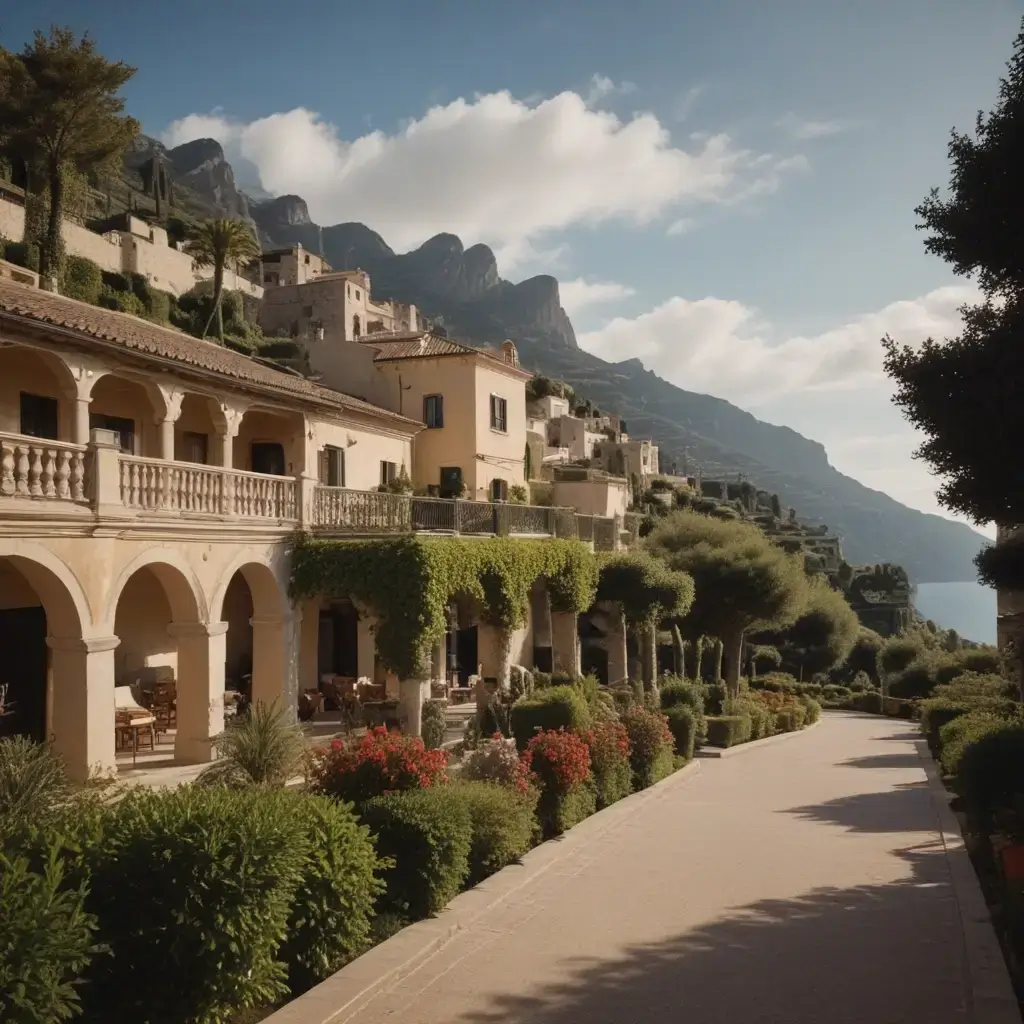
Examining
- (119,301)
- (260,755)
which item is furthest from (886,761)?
(119,301)

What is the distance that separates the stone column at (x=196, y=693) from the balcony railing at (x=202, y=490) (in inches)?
84.8

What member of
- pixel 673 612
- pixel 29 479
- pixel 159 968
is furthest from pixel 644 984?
pixel 673 612

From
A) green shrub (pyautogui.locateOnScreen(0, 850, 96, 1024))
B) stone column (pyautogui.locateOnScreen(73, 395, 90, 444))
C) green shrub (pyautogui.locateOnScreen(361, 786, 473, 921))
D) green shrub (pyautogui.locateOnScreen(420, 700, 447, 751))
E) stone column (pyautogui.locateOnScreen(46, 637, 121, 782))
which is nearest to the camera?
green shrub (pyautogui.locateOnScreen(0, 850, 96, 1024))

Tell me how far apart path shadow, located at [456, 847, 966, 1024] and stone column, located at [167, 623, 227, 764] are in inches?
401

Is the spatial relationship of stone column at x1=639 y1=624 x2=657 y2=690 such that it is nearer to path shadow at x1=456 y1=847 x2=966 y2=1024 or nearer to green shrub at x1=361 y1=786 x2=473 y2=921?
path shadow at x1=456 y1=847 x2=966 y2=1024

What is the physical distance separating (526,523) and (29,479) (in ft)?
49.3

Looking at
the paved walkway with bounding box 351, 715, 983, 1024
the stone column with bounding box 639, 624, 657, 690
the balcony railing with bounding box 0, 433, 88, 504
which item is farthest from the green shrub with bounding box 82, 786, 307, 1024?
the stone column with bounding box 639, 624, 657, 690

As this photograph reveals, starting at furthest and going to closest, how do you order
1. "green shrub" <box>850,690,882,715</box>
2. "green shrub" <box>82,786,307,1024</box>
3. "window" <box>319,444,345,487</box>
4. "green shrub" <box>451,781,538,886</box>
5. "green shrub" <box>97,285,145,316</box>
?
"green shrub" <box>97,285,145,316</box> → "green shrub" <box>850,690,882,715</box> → "window" <box>319,444,345,487</box> → "green shrub" <box>451,781,538,886</box> → "green shrub" <box>82,786,307,1024</box>

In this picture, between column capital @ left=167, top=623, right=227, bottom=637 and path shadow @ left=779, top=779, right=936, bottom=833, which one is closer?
path shadow @ left=779, top=779, right=936, bottom=833

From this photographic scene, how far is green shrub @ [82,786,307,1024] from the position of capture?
6.11 meters

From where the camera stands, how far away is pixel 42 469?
530 inches

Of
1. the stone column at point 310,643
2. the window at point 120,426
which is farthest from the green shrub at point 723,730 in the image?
the window at point 120,426

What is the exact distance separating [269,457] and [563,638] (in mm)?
11228

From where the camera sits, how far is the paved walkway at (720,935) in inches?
280
